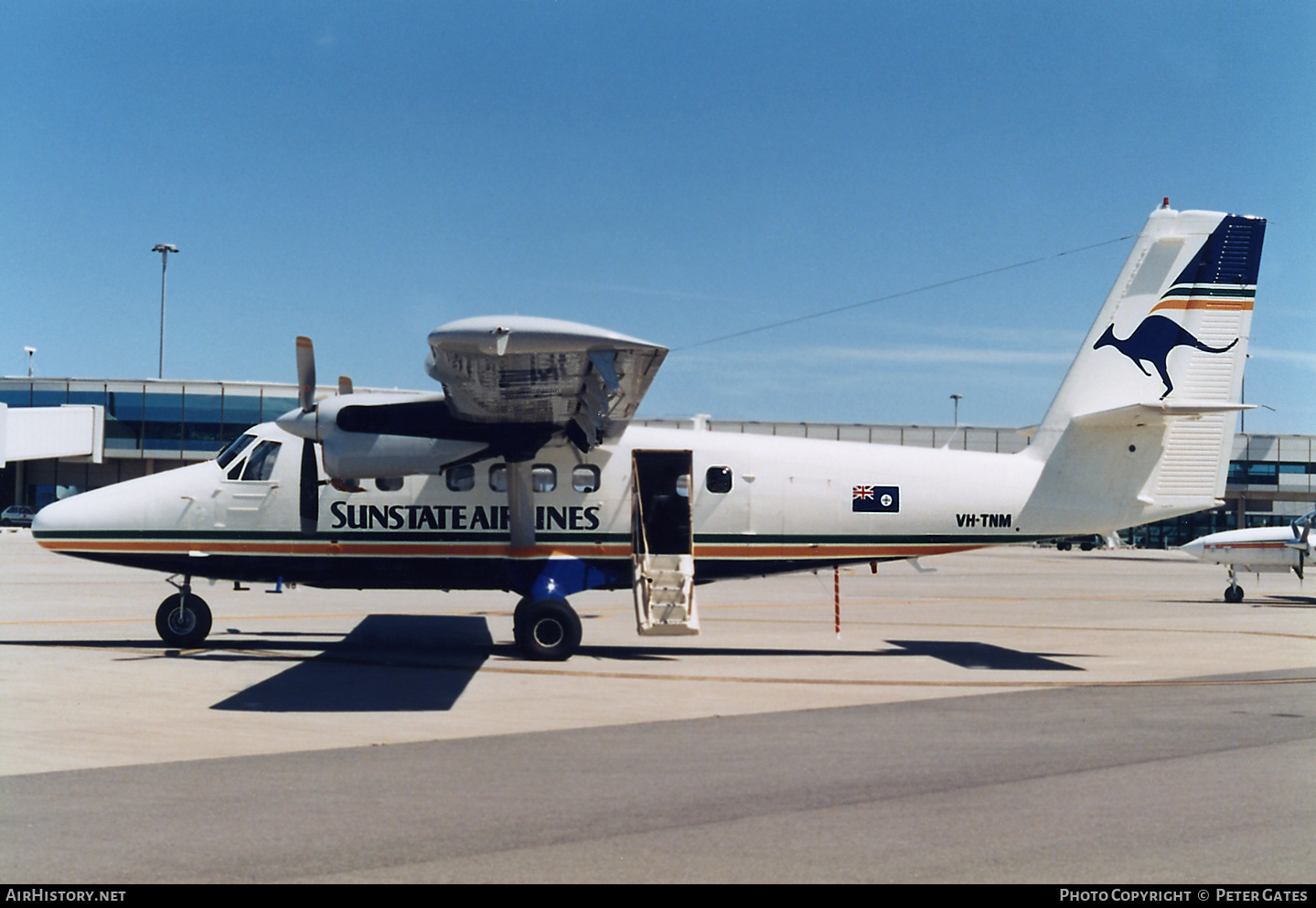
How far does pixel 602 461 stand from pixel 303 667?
4984mm

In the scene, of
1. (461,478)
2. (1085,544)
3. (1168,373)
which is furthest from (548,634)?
(1085,544)

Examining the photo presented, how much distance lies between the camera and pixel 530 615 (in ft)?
47.6

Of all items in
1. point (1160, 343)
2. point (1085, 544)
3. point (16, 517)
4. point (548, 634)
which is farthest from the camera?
point (1085, 544)

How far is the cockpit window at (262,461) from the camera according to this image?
597 inches

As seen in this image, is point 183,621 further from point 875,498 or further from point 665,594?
point 875,498

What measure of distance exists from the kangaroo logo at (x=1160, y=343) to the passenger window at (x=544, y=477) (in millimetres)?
8876

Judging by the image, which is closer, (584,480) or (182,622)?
(182,622)

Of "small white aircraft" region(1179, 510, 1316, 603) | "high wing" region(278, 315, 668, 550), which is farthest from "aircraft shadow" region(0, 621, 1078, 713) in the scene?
"small white aircraft" region(1179, 510, 1316, 603)

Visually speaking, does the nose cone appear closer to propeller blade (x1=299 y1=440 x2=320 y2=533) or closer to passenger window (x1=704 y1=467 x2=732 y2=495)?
propeller blade (x1=299 y1=440 x2=320 y2=533)

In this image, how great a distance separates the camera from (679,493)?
15.2 metres

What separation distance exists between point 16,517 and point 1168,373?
7405 cm

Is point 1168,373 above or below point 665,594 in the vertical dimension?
above
